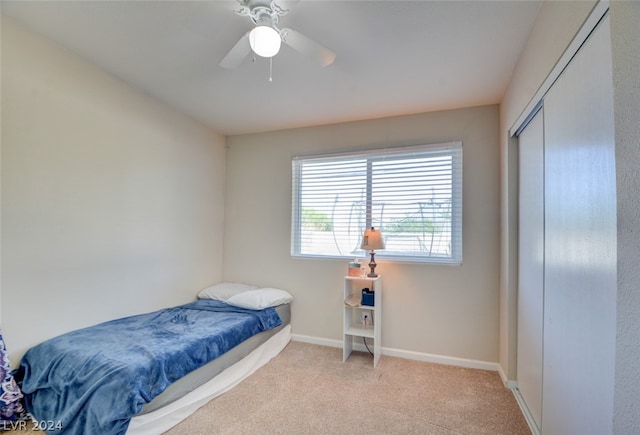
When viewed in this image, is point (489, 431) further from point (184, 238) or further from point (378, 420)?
point (184, 238)

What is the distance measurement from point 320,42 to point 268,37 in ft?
1.97

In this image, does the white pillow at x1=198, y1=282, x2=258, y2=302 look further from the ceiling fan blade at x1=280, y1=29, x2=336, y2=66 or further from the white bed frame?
the ceiling fan blade at x1=280, y1=29, x2=336, y2=66

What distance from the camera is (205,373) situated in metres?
2.12

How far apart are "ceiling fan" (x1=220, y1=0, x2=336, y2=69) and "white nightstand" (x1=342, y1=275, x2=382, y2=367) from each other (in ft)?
6.68

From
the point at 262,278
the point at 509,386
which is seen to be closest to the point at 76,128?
the point at 262,278

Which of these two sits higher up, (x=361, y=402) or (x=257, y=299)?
(x=257, y=299)

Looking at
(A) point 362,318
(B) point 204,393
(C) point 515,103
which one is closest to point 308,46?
(C) point 515,103

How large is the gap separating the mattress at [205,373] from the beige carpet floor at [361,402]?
184 mm

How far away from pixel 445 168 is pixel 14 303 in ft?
11.7

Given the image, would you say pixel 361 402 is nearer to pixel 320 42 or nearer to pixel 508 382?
pixel 508 382

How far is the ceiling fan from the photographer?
4.84 feet

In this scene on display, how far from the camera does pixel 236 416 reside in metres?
1.96

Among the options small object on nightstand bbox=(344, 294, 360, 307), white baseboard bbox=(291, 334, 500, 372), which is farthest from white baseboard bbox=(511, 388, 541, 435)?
small object on nightstand bbox=(344, 294, 360, 307)

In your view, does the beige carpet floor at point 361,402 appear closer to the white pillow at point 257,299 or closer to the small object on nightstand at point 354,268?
the white pillow at point 257,299
